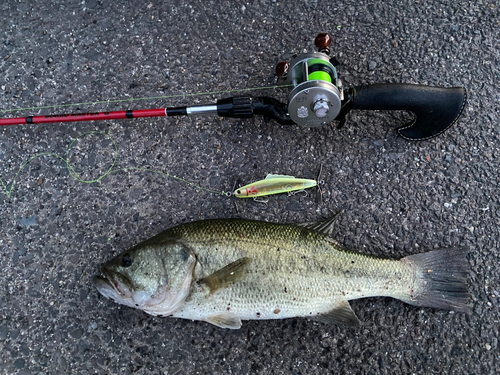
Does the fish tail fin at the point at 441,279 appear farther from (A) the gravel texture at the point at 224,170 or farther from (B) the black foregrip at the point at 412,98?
(B) the black foregrip at the point at 412,98

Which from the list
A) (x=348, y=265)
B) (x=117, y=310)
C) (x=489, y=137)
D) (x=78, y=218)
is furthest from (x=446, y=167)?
(x=78, y=218)

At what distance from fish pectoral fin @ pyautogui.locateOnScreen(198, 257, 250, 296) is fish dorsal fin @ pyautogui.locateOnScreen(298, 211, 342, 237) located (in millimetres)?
557

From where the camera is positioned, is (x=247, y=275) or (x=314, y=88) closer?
(x=314, y=88)

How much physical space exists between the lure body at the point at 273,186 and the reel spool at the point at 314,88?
0.46 metres

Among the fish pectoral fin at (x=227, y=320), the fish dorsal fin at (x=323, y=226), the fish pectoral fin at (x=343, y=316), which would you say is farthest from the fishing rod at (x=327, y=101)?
the fish pectoral fin at (x=227, y=320)

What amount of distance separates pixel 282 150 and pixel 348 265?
1.04 m

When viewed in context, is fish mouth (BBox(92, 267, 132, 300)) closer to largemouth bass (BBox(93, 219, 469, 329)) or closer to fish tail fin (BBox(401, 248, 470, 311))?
largemouth bass (BBox(93, 219, 469, 329))

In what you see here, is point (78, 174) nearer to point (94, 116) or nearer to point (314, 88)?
point (94, 116)

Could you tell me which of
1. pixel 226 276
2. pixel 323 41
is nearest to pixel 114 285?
pixel 226 276

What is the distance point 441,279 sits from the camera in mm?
2434

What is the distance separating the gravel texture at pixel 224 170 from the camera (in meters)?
2.57

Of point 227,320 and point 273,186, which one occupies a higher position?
point 273,186

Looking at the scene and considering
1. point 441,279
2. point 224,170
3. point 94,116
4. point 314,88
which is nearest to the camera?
point 314,88

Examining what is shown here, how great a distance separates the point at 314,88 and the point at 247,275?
130 cm
